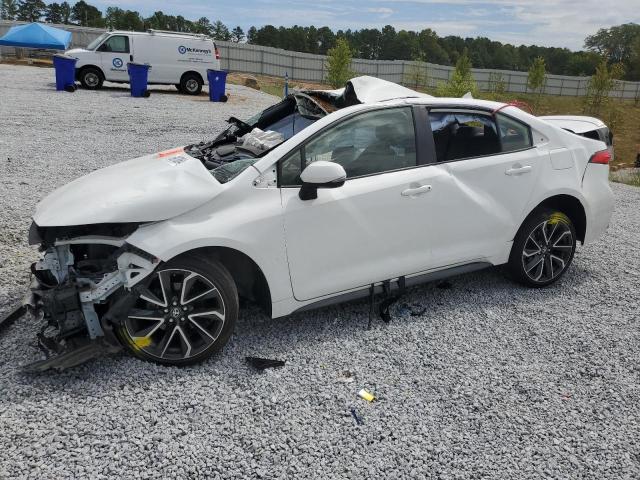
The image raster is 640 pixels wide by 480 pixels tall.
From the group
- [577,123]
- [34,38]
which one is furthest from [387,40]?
[577,123]

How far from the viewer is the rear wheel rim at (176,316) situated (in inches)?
132

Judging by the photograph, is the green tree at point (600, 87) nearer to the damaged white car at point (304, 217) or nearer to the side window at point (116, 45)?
the side window at point (116, 45)

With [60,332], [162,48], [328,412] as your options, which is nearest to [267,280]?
[328,412]

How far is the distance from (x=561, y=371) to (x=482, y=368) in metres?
0.53

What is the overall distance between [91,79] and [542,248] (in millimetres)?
19823

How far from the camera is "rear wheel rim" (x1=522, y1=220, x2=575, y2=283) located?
15.4 ft

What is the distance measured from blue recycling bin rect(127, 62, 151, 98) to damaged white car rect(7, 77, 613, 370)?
Answer: 1606 centimetres

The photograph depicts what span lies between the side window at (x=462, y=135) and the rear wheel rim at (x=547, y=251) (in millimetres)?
843

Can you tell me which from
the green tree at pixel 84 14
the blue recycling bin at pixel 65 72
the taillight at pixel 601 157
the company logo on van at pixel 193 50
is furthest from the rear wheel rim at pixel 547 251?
the green tree at pixel 84 14

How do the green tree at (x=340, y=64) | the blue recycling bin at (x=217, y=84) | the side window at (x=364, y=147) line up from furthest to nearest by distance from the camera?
the green tree at (x=340, y=64)
the blue recycling bin at (x=217, y=84)
the side window at (x=364, y=147)

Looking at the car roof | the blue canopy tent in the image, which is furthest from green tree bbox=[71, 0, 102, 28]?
the car roof

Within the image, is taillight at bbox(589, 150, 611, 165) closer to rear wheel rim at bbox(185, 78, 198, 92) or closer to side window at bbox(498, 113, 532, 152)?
side window at bbox(498, 113, 532, 152)

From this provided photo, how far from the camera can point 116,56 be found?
20484 millimetres

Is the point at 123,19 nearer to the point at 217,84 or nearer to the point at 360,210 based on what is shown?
the point at 217,84
